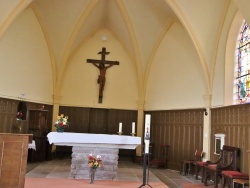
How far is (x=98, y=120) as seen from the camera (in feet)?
43.4

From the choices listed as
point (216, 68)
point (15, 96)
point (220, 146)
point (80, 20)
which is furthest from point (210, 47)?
point (15, 96)

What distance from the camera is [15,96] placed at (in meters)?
10.3

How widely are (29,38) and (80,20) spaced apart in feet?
6.90

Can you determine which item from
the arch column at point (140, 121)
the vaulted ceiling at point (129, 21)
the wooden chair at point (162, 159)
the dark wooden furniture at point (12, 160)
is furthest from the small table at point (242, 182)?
the arch column at point (140, 121)

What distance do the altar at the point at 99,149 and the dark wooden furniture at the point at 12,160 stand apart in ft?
6.57

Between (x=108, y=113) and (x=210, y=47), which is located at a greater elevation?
(x=210, y=47)

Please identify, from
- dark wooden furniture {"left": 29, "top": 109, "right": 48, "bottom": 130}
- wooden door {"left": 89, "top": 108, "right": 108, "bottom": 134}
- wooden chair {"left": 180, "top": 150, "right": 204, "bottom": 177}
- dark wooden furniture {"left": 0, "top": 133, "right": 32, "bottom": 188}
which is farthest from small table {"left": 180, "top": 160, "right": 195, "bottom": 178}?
dark wooden furniture {"left": 0, "top": 133, "right": 32, "bottom": 188}

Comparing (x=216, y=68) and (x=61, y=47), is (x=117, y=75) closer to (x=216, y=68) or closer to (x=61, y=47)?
(x=61, y=47)

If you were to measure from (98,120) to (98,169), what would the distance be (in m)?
5.97

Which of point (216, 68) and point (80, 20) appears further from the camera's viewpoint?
point (80, 20)

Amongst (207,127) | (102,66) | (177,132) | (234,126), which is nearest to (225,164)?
(234,126)

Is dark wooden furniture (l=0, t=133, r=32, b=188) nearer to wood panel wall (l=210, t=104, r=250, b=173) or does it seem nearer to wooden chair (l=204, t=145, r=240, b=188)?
wooden chair (l=204, t=145, r=240, b=188)

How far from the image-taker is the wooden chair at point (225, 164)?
736 cm

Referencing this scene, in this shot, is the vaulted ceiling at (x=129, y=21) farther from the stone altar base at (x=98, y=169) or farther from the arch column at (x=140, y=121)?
the stone altar base at (x=98, y=169)
